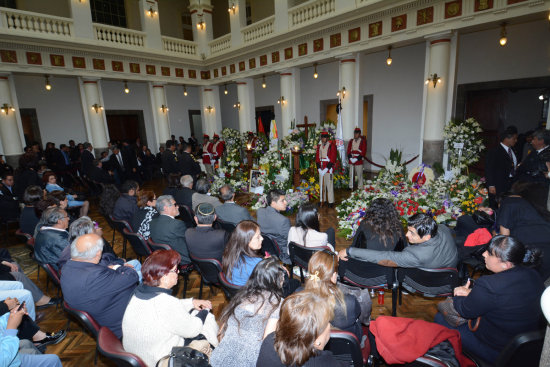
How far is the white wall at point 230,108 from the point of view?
14.6 metres

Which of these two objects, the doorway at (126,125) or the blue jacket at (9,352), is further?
the doorway at (126,125)

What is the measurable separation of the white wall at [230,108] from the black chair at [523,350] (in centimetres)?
1396

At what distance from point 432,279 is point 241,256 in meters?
1.62

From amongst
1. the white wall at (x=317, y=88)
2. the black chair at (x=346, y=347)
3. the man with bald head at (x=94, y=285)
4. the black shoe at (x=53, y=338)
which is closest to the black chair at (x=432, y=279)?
the black chair at (x=346, y=347)

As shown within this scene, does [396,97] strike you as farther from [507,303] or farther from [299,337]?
[299,337]

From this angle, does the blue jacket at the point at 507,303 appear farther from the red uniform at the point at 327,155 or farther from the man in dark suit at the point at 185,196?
the red uniform at the point at 327,155

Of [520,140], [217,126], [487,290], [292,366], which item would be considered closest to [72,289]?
[292,366]

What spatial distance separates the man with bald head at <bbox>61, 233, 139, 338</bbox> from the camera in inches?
83.4

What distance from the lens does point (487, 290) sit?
1826 millimetres

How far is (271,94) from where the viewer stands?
12.9 metres

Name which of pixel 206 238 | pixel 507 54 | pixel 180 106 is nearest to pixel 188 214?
pixel 206 238

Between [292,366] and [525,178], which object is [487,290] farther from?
[525,178]

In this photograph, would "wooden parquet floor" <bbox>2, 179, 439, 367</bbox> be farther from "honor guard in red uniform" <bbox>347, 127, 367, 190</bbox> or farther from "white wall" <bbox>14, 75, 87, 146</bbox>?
"white wall" <bbox>14, 75, 87, 146</bbox>

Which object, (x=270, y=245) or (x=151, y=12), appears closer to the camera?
(x=270, y=245)
